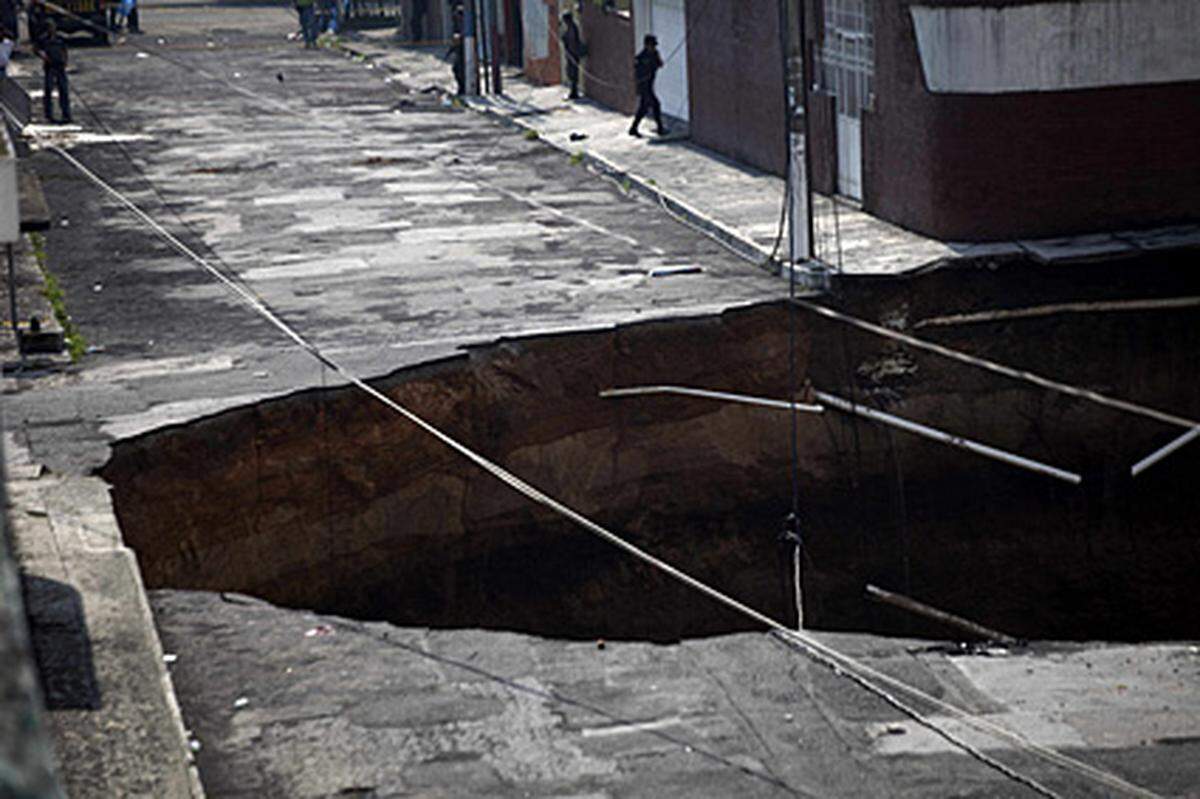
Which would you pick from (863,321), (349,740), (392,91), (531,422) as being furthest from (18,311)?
(392,91)

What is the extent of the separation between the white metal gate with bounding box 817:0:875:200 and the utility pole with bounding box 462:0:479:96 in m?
13.8

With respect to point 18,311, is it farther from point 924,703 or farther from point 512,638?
point 924,703

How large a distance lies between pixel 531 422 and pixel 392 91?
872 inches

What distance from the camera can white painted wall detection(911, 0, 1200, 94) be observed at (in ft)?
53.6

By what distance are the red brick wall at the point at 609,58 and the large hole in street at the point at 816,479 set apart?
13.7m

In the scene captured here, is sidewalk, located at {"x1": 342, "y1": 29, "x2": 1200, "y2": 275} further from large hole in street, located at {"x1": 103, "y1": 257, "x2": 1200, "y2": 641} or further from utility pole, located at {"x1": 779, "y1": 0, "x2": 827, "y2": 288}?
large hole in street, located at {"x1": 103, "y1": 257, "x2": 1200, "y2": 641}

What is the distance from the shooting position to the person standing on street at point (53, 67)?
2984cm

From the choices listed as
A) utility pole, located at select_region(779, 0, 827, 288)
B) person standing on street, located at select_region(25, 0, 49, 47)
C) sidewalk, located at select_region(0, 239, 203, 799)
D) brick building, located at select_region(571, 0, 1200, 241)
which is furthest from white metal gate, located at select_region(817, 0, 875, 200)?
person standing on street, located at select_region(25, 0, 49, 47)

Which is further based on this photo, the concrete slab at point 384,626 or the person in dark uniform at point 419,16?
the person in dark uniform at point 419,16

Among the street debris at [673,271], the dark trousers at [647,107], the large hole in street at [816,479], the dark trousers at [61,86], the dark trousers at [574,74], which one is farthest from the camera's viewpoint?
the dark trousers at [574,74]

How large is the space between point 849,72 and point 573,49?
12.4m

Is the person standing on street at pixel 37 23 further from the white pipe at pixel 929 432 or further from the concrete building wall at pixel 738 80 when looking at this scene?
the white pipe at pixel 929 432

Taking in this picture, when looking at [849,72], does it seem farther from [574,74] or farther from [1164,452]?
[574,74]

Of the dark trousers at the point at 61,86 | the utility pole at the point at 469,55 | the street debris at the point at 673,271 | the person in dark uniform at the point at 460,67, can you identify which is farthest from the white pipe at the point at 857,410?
the person in dark uniform at the point at 460,67
